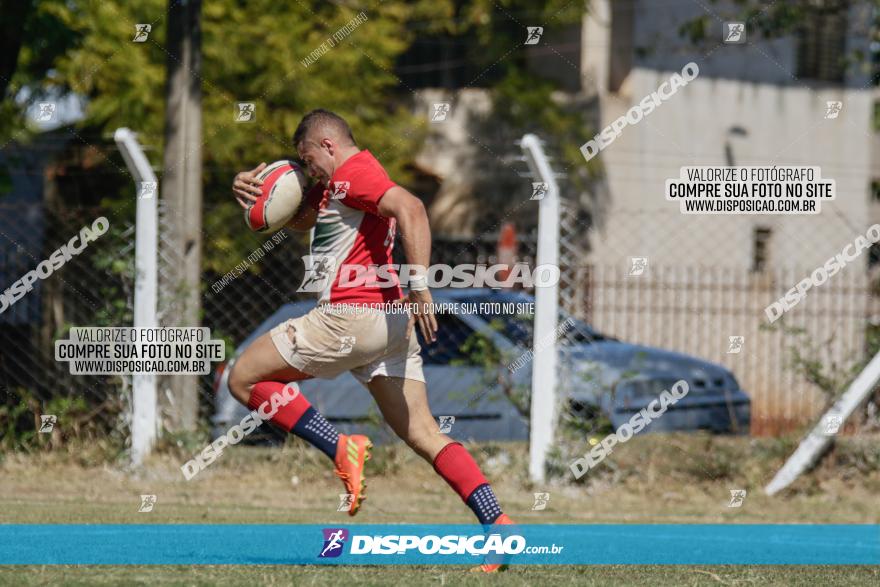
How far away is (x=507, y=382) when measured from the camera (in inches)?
388

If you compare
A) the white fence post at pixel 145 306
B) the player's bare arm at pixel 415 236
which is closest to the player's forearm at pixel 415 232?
the player's bare arm at pixel 415 236

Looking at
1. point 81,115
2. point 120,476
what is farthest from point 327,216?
point 81,115

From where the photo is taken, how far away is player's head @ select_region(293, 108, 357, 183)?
19.1 feet

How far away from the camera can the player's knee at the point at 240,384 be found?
5684 mm

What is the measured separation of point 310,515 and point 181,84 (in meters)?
4.16

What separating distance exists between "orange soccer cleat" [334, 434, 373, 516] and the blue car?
420 cm

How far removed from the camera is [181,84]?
35.0ft

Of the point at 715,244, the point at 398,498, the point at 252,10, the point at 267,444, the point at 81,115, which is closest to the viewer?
the point at 398,498

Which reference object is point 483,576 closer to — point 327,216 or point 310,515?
point 327,216

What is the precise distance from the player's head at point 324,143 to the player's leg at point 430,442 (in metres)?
0.94

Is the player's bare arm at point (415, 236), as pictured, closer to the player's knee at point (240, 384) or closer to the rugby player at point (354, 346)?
the rugby player at point (354, 346)

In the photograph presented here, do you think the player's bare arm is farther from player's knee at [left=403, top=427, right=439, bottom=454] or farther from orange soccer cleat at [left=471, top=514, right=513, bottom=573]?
orange soccer cleat at [left=471, top=514, right=513, bottom=573]

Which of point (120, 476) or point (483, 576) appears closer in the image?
point (483, 576)

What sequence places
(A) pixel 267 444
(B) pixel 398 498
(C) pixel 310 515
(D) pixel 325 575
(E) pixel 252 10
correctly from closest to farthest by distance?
1. (D) pixel 325 575
2. (C) pixel 310 515
3. (B) pixel 398 498
4. (A) pixel 267 444
5. (E) pixel 252 10
